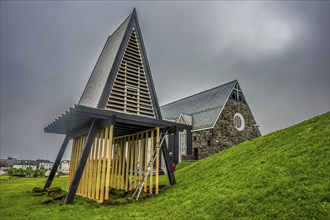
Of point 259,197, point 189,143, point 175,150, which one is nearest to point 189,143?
point 189,143

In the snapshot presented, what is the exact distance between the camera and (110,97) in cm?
1077

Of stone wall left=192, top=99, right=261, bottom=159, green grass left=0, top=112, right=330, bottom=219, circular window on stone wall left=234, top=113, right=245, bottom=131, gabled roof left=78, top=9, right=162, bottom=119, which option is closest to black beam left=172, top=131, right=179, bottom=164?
stone wall left=192, top=99, right=261, bottom=159

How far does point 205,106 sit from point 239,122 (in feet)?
16.8

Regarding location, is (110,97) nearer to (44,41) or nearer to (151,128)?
(151,128)

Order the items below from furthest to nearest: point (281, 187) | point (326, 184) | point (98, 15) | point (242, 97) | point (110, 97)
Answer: point (242, 97)
point (98, 15)
point (110, 97)
point (281, 187)
point (326, 184)

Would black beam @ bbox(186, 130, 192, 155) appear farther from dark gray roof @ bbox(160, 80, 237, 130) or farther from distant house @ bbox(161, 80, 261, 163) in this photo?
dark gray roof @ bbox(160, 80, 237, 130)

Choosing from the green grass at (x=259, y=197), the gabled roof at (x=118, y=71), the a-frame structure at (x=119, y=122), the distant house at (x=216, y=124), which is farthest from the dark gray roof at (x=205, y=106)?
the green grass at (x=259, y=197)

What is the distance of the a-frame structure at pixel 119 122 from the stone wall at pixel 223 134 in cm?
1531

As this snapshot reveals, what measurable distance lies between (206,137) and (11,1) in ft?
74.5

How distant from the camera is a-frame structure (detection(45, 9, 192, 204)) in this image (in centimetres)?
977

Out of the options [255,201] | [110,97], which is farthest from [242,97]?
[255,201]

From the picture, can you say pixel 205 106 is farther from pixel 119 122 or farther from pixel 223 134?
pixel 119 122

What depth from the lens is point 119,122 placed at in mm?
10758

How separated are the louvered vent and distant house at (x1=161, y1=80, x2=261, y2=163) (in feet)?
55.2
